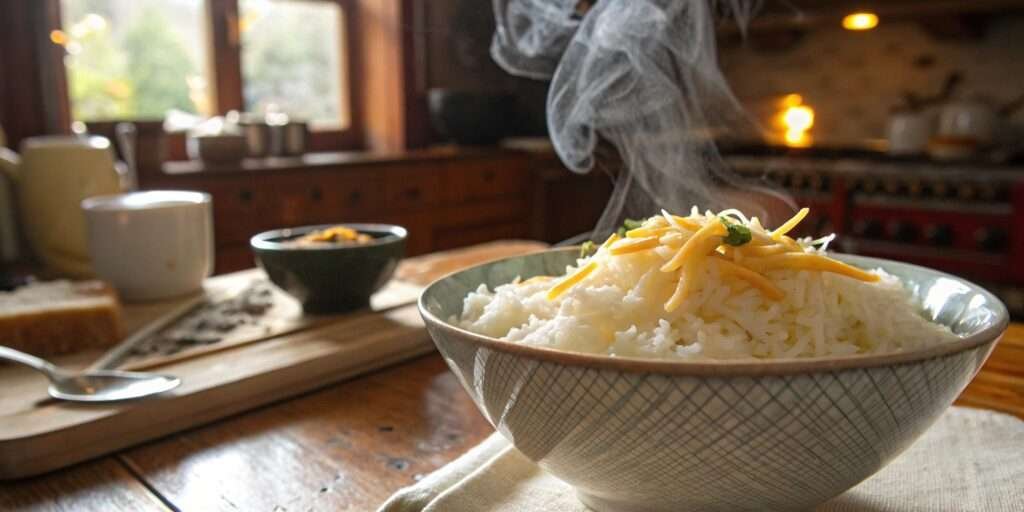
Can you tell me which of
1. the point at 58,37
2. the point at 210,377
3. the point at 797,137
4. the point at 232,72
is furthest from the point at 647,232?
the point at 797,137

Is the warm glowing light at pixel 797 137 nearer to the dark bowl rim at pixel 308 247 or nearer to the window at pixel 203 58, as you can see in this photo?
the window at pixel 203 58

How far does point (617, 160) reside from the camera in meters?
1.14

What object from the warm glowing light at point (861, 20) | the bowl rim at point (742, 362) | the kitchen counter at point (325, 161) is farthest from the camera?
the warm glowing light at point (861, 20)

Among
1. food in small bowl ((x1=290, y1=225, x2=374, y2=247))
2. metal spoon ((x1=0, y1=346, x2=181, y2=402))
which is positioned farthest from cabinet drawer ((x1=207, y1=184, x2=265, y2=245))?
metal spoon ((x1=0, y1=346, x2=181, y2=402))

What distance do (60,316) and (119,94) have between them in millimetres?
2448

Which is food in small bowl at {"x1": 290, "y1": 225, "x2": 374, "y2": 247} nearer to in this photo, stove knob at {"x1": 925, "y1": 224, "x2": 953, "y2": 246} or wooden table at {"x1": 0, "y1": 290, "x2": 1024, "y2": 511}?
wooden table at {"x1": 0, "y1": 290, "x2": 1024, "y2": 511}

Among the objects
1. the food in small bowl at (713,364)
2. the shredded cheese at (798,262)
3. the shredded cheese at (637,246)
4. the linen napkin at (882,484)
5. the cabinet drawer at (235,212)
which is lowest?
the cabinet drawer at (235,212)

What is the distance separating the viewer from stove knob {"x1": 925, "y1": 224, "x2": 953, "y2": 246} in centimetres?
293

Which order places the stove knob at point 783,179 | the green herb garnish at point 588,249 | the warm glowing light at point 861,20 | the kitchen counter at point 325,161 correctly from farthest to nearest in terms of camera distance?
the warm glowing light at point 861,20 < the stove knob at point 783,179 < the kitchen counter at point 325,161 < the green herb garnish at point 588,249

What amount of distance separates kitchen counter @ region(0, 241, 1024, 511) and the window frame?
1635 mm

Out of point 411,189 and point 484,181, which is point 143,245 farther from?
point 484,181

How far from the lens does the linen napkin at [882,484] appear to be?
54 cm

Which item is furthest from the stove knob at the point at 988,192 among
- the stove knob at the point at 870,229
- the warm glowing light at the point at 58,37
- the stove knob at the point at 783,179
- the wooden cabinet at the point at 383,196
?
the warm glowing light at the point at 58,37

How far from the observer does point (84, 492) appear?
623 millimetres
